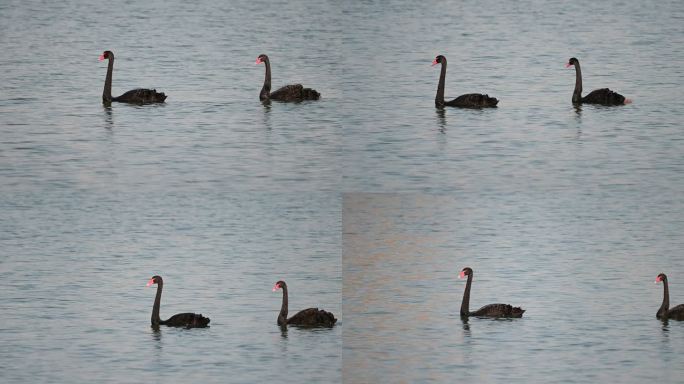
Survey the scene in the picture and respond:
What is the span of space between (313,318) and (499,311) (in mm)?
1913

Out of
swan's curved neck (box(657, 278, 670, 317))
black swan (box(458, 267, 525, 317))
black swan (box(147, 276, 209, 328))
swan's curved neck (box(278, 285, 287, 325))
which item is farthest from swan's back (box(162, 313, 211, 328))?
swan's curved neck (box(657, 278, 670, 317))

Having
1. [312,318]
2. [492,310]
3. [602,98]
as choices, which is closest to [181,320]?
[312,318]

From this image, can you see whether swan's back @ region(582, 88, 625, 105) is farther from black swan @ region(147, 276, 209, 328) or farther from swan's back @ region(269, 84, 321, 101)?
black swan @ region(147, 276, 209, 328)

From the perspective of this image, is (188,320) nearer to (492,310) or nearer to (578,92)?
(492,310)

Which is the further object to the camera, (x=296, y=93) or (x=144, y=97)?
(x=144, y=97)

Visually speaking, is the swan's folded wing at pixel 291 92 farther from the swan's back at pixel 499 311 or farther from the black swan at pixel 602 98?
the swan's back at pixel 499 311

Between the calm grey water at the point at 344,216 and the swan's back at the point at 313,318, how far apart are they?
0.18m

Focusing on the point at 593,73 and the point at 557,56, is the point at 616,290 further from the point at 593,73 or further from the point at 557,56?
Answer: the point at 557,56

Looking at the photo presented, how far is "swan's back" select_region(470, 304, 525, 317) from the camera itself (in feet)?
54.0

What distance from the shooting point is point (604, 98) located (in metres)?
19.7

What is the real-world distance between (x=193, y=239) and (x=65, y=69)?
5.05 meters

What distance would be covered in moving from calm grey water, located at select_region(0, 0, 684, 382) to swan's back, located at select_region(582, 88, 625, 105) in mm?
408

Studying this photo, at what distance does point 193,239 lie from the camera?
19.8 m

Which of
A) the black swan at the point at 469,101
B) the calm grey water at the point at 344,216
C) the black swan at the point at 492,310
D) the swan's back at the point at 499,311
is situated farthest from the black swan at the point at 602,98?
the swan's back at the point at 499,311
